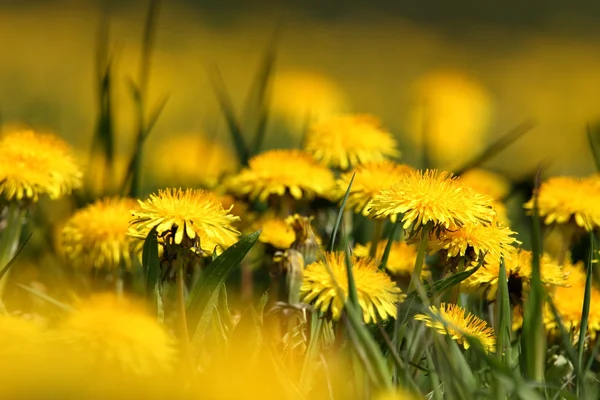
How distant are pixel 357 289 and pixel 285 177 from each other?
1.47ft

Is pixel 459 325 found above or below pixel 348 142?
below

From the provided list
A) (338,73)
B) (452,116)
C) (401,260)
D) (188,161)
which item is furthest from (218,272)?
(338,73)

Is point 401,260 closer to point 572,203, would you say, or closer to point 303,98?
point 572,203

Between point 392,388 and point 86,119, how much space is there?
3111 millimetres

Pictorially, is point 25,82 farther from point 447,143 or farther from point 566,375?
point 566,375

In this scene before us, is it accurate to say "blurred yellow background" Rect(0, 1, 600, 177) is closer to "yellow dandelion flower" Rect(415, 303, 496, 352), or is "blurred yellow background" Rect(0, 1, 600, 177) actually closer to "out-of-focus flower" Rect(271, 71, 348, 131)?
"out-of-focus flower" Rect(271, 71, 348, 131)

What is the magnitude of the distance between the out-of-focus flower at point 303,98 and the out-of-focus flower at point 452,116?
0.30m

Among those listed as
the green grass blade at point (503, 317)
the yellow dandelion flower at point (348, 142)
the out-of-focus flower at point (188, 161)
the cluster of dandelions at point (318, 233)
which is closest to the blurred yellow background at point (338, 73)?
the out-of-focus flower at point (188, 161)

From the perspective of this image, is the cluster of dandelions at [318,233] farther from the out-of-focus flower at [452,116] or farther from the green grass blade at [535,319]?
the out-of-focus flower at [452,116]

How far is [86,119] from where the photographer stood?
4.12 metres

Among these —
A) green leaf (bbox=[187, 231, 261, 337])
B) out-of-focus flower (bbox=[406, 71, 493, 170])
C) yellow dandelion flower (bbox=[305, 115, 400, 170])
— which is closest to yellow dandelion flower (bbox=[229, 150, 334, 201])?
yellow dandelion flower (bbox=[305, 115, 400, 170])

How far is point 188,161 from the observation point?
9.09 feet

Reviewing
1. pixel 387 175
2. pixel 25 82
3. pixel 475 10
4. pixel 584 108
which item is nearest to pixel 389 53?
pixel 475 10

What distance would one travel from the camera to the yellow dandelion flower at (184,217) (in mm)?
1313
